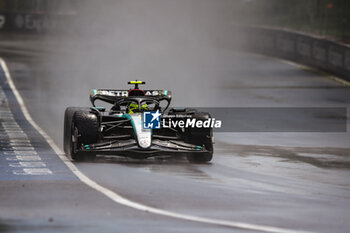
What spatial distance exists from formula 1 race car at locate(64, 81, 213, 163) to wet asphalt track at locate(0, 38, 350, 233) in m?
0.27

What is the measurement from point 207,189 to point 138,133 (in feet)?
9.60

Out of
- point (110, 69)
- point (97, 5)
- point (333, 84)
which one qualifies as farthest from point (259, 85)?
point (97, 5)

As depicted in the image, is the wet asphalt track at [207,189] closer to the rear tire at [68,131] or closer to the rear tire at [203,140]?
the rear tire at [203,140]

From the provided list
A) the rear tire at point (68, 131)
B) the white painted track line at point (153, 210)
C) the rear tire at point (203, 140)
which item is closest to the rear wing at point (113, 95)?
the rear tire at point (68, 131)

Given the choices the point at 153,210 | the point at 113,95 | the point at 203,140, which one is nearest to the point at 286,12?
the point at 113,95

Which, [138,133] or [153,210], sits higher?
[138,133]

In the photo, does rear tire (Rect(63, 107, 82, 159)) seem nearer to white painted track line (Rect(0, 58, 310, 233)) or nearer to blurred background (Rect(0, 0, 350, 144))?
white painted track line (Rect(0, 58, 310, 233))

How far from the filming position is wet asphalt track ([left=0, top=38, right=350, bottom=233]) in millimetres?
10117

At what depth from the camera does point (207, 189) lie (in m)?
12.8

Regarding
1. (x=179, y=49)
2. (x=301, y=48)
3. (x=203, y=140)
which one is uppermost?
(x=203, y=140)

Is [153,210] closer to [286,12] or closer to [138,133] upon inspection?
[138,133]

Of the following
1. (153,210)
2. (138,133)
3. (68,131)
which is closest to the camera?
(153,210)

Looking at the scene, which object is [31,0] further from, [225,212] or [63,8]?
[225,212]

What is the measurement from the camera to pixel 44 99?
29531mm
